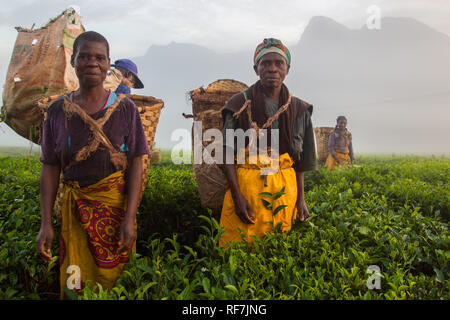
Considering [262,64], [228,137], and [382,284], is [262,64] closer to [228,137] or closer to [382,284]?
[228,137]

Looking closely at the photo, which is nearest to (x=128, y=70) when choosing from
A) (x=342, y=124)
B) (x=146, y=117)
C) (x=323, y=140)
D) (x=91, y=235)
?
(x=146, y=117)

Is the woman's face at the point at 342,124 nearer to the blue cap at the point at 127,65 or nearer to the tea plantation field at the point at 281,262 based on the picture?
the tea plantation field at the point at 281,262

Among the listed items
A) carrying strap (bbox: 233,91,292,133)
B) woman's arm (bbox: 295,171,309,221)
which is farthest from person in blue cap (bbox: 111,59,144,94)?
woman's arm (bbox: 295,171,309,221)

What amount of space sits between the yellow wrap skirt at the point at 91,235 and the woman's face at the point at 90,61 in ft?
1.92

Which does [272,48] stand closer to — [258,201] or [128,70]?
[258,201]

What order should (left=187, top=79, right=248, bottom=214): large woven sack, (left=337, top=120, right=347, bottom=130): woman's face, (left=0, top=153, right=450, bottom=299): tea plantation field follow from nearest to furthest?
(left=0, top=153, right=450, bottom=299): tea plantation field < (left=187, top=79, right=248, bottom=214): large woven sack < (left=337, top=120, right=347, bottom=130): woman's face

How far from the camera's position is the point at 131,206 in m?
1.88

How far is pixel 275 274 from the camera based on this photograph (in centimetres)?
170

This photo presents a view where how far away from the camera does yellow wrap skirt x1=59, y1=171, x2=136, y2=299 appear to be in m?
1.83

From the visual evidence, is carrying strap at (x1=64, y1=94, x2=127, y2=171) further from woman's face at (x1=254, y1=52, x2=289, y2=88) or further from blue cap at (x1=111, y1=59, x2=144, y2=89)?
blue cap at (x1=111, y1=59, x2=144, y2=89)
